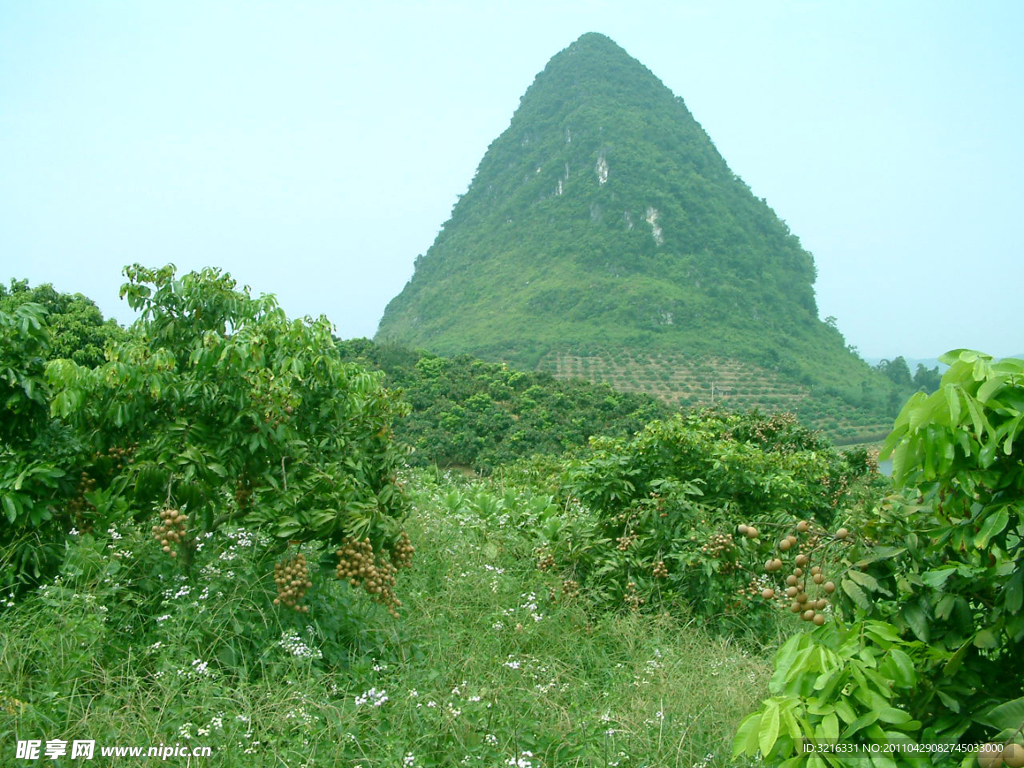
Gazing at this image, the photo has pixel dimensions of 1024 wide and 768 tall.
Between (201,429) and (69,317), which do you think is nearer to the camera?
(201,429)

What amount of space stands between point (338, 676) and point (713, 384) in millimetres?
48710

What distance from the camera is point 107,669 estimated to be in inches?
131

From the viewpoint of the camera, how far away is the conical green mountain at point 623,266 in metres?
56.3

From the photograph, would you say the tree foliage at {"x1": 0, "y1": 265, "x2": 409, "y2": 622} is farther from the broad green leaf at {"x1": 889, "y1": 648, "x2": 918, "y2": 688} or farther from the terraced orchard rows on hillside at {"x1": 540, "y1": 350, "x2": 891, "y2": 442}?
the terraced orchard rows on hillside at {"x1": 540, "y1": 350, "x2": 891, "y2": 442}

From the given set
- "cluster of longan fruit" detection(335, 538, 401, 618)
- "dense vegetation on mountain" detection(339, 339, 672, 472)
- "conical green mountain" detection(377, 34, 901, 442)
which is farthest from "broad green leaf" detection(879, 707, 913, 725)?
"conical green mountain" detection(377, 34, 901, 442)

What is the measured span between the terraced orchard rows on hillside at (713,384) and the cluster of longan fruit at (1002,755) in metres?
41.6

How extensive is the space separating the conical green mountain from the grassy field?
141 ft

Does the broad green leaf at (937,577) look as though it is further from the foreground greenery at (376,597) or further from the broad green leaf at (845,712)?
the broad green leaf at (845,712)

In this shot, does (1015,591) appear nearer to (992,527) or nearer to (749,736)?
(992,527)

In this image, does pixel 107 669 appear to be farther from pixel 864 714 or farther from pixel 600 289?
pixel 600 289

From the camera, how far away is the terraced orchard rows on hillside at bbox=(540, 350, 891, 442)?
1762 inches

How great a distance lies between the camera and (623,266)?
250 feet

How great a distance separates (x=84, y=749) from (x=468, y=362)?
71.3 feet

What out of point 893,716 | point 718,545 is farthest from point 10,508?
point 718,545
